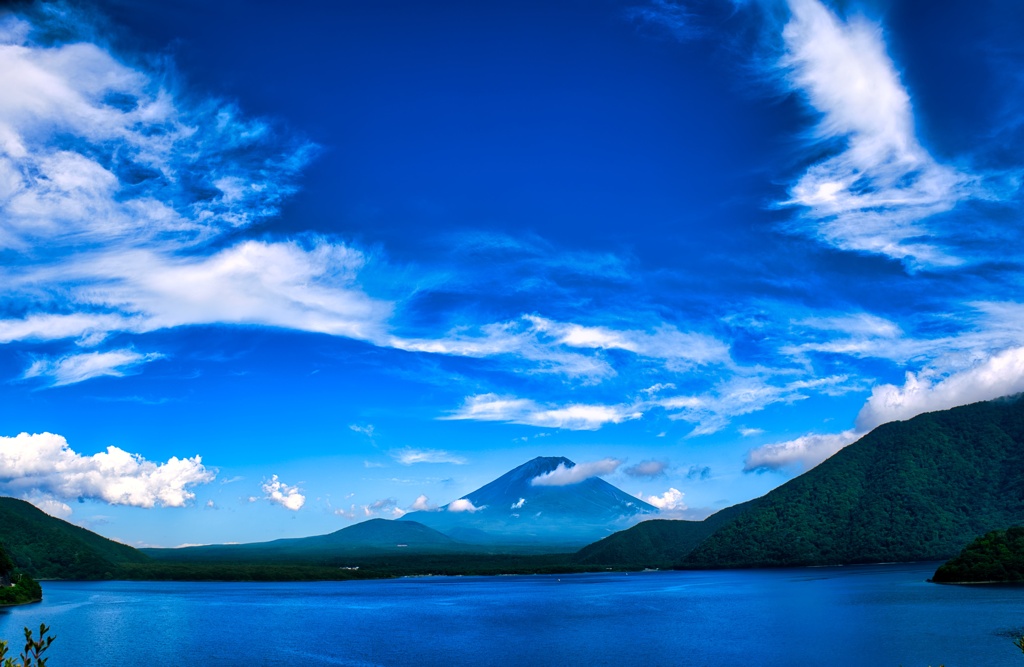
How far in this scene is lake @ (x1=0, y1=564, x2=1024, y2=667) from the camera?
209 feet

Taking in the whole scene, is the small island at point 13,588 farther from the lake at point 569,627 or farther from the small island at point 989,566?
the small island at point 989,566

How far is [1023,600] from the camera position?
91.0 m

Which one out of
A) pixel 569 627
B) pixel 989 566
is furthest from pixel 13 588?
pixel 989 566

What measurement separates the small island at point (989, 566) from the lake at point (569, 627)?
557cm

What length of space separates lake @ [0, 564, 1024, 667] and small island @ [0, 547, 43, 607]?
407cm

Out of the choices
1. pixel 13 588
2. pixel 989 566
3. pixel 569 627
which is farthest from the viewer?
pixel 989 566

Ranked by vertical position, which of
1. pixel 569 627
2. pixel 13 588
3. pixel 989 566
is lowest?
pixel 569 627

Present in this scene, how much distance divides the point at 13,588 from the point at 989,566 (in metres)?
168

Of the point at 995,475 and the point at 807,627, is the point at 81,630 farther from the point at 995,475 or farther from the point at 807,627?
the point at 995,475

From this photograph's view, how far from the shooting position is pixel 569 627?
87938mm

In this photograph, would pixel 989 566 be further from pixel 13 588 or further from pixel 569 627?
pixel 13 588

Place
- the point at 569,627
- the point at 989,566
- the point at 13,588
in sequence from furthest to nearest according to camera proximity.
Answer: the point at 989,566 < the point at 13,588 < the point at 569,627

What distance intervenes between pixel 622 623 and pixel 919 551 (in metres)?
126

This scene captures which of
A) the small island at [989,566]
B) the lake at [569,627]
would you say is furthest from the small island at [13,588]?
the small island at [989,566]
